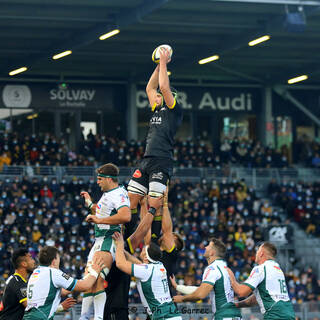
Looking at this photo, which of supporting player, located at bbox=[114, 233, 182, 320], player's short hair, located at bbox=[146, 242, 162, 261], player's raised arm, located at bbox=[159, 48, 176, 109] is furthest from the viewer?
player's raised arm, located at bbox=[159, 48, 176, 109]

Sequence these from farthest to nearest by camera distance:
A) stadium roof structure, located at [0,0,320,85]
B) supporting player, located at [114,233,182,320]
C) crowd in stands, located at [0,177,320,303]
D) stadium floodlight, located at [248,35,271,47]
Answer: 1. stadium floodlight, located at [248,35,271,47]
2. stadium roof structure, located at [0,0,320,85]
3. crowd in stands, located at [0,177,320,303]
4. supporting player, located at [114,233,182,320]

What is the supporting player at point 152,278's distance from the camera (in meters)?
12.2

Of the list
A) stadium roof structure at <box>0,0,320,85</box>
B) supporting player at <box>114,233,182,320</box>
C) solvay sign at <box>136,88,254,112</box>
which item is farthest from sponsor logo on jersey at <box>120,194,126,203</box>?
solvay sign at <box>136,88,254,112</box>

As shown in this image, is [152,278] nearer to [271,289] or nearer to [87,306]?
[87,306]

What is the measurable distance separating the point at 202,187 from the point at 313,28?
7.43m

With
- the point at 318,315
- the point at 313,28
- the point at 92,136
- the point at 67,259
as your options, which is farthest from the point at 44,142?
the point at 318,315

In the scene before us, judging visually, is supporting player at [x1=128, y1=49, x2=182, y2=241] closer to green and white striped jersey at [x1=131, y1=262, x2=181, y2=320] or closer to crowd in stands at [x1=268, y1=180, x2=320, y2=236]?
green and white striped jersey at [x1=131, y1=262, x2=181, y2=320]

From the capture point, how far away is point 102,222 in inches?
483

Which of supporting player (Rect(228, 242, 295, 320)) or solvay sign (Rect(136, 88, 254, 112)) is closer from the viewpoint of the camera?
supporting player (Rect(228, 242, 295, 320))

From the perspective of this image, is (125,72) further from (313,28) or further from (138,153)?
(313,28)

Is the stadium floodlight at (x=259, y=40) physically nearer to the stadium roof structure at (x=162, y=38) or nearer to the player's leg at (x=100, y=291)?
the stadium roof structure at (x=162, y=38)

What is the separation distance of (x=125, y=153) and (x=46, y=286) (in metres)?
25.0

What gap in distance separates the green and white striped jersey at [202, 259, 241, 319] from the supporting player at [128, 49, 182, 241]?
1.45m

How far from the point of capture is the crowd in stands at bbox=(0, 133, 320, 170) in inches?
1379
